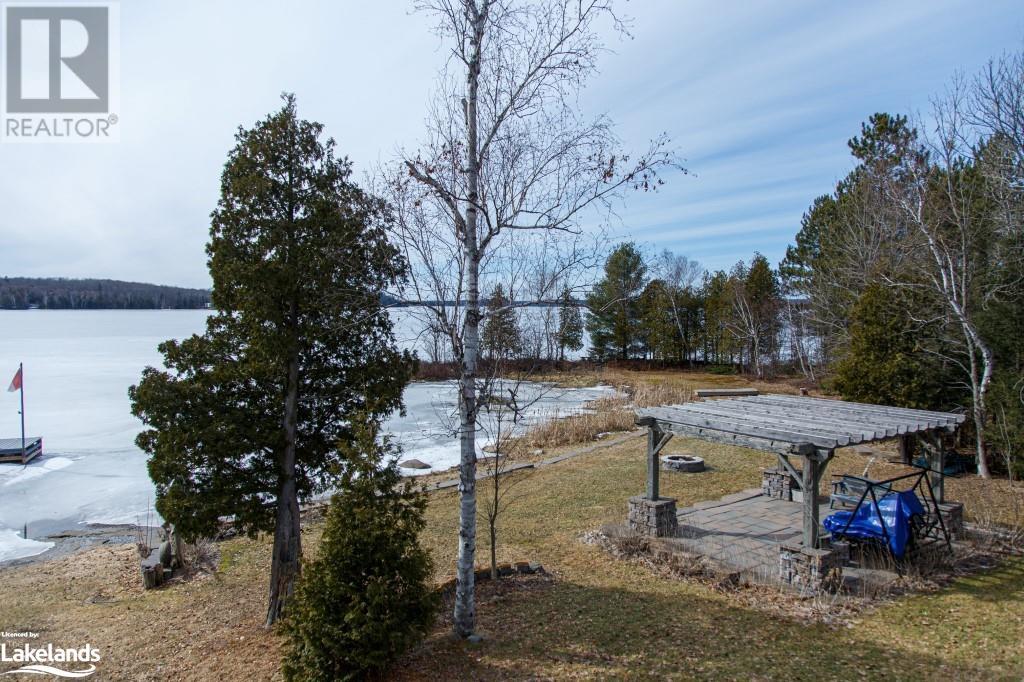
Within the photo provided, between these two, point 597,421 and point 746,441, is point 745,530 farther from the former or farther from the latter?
point 597,421

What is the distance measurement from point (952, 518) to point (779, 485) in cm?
259

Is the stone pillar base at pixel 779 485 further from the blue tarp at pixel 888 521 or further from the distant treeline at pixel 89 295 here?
the distant treeline at pixel 89 295

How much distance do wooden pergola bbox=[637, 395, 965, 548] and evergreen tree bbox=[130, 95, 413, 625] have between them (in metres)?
3.74

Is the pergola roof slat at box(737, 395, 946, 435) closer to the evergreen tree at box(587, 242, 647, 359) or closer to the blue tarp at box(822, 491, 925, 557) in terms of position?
the blue tarp at box(822, 491, 925, 557)

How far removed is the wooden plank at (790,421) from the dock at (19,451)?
1667cm

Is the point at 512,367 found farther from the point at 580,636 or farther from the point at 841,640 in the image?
the point at 841,640

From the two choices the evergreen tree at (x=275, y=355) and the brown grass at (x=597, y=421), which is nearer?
the evergreen tree at (x=275, y=355)

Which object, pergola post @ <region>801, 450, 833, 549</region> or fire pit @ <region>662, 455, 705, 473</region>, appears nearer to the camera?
pergola post @ <region>801, 450, 833, 549</region>

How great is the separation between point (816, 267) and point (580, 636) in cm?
2077

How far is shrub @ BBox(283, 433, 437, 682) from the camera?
14.8 feet

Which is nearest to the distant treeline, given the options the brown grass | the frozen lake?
the frozen lake

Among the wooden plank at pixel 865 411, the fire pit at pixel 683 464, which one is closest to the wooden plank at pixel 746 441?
the wooden plank at pixel 865 411

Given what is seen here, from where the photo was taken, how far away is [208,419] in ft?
20.5

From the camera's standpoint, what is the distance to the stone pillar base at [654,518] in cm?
819
